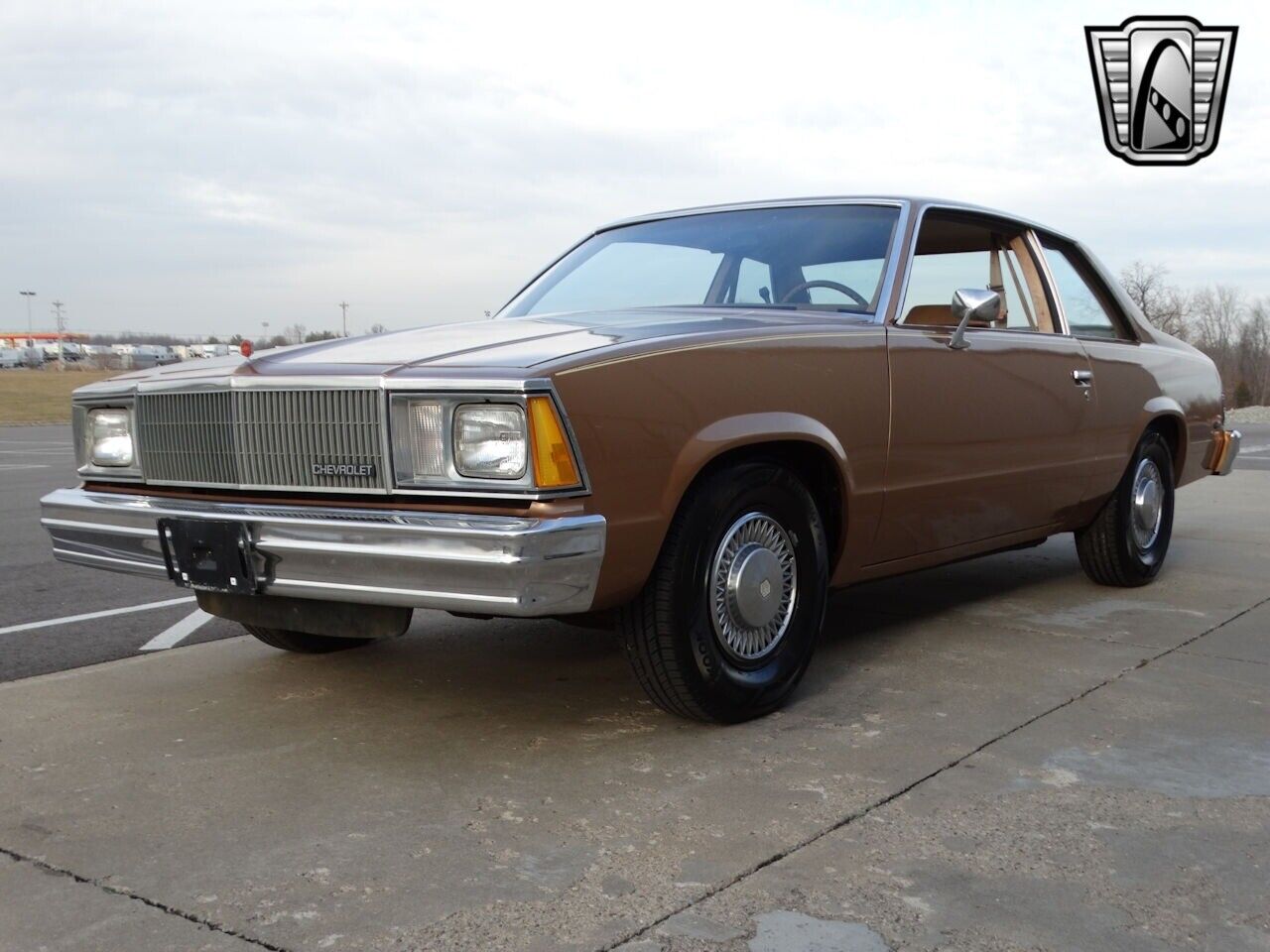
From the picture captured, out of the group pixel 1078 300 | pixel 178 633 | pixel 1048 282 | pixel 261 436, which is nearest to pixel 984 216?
pixel 1048 282

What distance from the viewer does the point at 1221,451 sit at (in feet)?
20.2

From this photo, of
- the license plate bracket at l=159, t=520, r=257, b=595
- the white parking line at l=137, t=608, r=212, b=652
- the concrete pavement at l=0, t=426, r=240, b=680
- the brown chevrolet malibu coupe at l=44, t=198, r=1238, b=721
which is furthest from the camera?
the white parking line at l=137, t=608, r=212, b=652

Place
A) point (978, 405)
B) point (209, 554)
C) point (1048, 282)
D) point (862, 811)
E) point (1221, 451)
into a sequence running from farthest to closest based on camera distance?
point (1221, 451), point (1048, 282), point (978, 405), point (209, 554), point (862, 811)

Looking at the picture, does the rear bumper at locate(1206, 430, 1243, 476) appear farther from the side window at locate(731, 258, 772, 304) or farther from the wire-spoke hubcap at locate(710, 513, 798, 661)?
the wire-spoke hubcap at locate(710, 513, 798, 661)

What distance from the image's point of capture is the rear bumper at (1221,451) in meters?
6.13

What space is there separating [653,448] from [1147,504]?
3.40 metres

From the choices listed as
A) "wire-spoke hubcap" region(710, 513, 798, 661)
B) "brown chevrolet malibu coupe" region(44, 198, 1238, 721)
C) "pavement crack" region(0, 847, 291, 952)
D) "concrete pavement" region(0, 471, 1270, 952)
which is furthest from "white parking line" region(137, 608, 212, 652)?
"wire-spoke hubcap" region(710, 513, 798, 661)

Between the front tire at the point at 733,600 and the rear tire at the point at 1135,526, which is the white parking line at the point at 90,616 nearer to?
the front tire at the point at 733,600

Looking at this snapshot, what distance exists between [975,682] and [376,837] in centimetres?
203

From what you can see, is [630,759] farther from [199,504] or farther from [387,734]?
[199,504]

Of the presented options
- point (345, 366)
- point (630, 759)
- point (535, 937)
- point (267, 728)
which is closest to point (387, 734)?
point (267, 728)

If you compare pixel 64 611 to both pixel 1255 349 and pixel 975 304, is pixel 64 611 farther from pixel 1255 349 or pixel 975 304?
pixel 1255 349

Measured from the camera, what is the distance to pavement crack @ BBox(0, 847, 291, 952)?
2.19 m

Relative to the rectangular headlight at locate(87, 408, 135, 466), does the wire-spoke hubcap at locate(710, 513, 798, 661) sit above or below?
below
